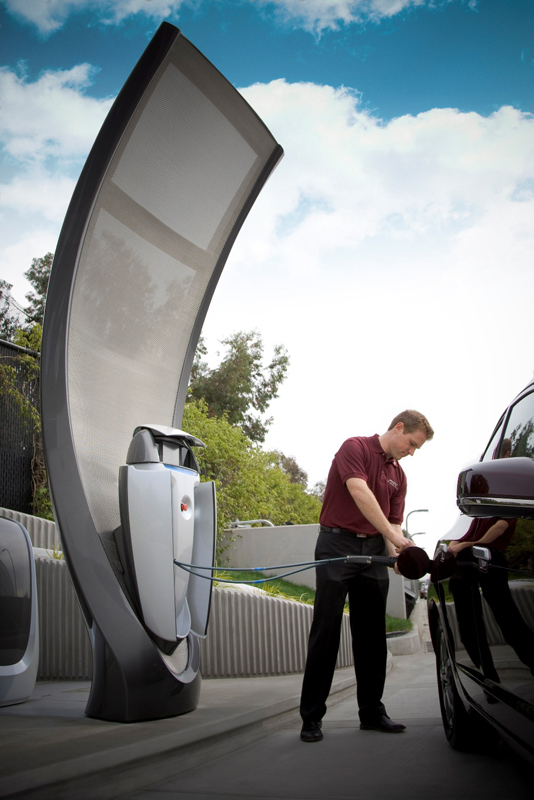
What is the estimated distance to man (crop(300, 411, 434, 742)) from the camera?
3877mm

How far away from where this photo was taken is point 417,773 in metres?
2.85

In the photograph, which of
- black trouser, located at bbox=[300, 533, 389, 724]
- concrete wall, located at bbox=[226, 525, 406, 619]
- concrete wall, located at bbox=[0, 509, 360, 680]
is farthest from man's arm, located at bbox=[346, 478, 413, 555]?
concrete wall, located at bbox=[226, 525, 406, 619]

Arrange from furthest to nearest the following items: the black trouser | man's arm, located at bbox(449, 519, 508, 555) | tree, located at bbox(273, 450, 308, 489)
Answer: tree, located at bbox(273, 450, 308, 489), the black trouser, man's arm, located at bbox(449, 519, 508, 555)

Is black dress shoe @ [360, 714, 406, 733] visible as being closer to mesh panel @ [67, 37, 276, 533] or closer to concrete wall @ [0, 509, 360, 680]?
mesh panel @ [67, 37, 276, 533]

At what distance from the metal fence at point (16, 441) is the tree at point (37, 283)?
758 inches

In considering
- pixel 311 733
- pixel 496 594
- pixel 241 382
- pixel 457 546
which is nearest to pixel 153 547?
pixel 311 733

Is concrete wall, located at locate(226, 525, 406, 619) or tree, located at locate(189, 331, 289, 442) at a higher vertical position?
tree, located at locate(189, 331, 289, 442)

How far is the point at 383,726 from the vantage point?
3.92 m

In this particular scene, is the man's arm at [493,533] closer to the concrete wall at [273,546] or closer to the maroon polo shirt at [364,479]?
the maroon polo shirt at [364,479]

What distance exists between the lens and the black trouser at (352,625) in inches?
152

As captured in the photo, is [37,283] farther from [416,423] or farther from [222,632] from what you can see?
[416,423]

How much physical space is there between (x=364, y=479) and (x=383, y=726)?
1.50 m

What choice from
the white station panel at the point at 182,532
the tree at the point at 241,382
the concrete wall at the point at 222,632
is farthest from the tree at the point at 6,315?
the white station panel at the point at 182,532

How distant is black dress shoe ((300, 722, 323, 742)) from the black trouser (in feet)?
0.09
